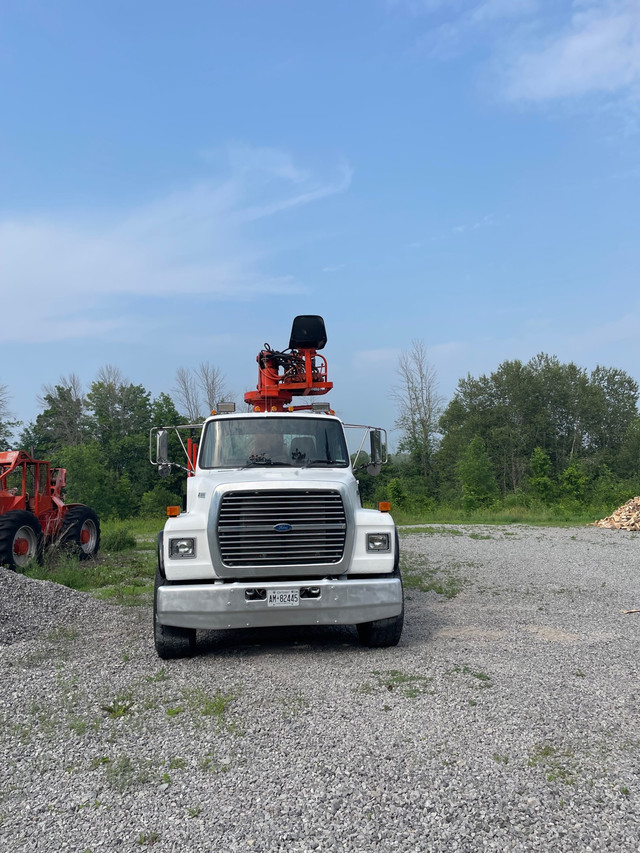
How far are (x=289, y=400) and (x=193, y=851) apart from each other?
8.85 meters

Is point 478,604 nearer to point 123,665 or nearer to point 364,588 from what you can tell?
point 364,588

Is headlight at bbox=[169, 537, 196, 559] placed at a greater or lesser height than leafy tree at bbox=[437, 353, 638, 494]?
lesser

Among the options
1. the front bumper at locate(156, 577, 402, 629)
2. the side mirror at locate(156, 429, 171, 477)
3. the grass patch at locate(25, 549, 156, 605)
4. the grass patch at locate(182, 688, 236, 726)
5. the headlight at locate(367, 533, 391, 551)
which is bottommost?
the grass patch at locate(182, 688, 236, 726)

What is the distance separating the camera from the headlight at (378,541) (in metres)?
6.46

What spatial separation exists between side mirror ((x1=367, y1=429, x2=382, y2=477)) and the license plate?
2.63m

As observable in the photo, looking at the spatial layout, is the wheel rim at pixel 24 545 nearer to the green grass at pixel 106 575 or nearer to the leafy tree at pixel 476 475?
the green grass at pixel 106 575

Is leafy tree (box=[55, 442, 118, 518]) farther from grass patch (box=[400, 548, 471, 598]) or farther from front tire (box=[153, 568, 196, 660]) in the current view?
front tire (box=[153, 568, 196, 660])

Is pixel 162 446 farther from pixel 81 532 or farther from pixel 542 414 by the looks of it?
pixel 542 414

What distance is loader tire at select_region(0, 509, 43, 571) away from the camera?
11.5m

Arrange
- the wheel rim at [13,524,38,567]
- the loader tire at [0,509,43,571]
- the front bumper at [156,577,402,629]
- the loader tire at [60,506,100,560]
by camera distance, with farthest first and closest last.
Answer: the loader tire at [60,506,100,560] → the wheel rim at [13,524,38,567] → the loader tire at [0,509,43,571] → the front bumper at [156,577,402,629]

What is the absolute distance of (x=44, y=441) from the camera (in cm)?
6059

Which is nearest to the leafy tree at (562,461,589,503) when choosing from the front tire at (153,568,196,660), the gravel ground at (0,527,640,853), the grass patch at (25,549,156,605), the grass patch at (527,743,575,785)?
the grass patch at (25,549,156,605)

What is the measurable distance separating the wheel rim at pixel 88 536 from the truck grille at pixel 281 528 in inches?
394

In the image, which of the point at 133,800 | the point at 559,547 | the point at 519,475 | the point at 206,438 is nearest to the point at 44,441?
the point at 519,475
